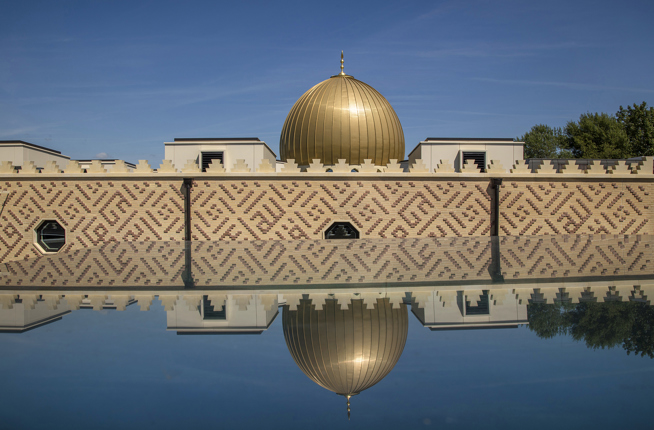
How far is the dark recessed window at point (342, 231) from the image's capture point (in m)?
13.2

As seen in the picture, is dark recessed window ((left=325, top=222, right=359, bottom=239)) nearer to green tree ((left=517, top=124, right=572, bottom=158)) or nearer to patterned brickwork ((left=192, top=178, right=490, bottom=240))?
patterned brickwork ((left=192, top=178, right=490, bottom=240))

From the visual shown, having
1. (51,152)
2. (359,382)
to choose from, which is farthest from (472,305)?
(51,152)

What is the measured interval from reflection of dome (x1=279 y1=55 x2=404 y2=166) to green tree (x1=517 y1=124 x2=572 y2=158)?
27.4 m

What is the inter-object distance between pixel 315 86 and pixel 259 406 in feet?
52.5

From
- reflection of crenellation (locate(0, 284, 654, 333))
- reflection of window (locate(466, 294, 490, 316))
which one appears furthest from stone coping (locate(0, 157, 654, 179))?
reflection of window (locate(466, 294, 490, 316))

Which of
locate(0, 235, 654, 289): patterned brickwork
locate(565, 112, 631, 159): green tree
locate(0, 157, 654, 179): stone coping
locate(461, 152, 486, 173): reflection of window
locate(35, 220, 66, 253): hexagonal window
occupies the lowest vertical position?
locate(0, 235, 654, 289): patterned brickwork

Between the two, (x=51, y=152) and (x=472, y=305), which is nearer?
(x=472, y=305)

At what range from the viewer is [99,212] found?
511 inches

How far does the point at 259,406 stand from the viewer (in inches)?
88.3

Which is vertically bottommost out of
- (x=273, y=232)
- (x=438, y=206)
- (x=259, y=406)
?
(x=259, y=406)

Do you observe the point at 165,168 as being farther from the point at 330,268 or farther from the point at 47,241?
the point at 330,268

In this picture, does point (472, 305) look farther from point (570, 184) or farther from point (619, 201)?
point (619, 201)

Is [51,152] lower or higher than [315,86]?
lower

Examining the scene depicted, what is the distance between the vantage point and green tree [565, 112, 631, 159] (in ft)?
106
